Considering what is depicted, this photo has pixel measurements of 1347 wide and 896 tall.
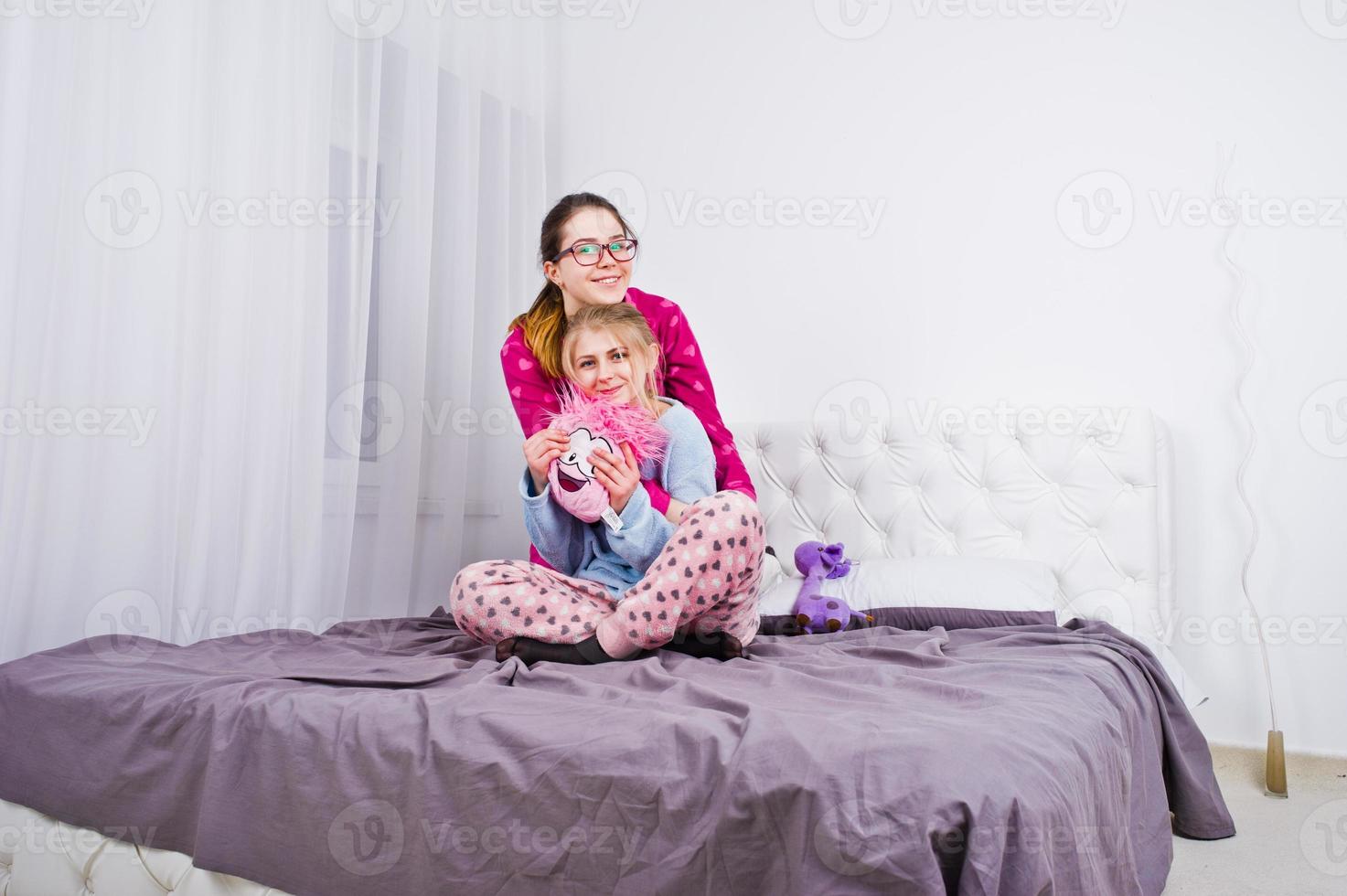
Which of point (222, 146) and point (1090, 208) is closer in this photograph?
point (222, 146)

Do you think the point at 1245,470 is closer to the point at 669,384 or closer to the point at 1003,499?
the point at 1003,499

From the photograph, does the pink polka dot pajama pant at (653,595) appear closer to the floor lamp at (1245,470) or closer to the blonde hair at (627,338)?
the blonde hair at (627,338)

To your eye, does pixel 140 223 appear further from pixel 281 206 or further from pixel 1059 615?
pixel 1059 615

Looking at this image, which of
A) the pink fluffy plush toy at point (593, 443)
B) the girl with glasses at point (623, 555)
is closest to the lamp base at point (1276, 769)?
the girl with glasses at point (623, 555)

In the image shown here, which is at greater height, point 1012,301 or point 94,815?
point 1012,301

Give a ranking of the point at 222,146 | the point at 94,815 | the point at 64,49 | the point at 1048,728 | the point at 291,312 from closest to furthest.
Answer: the point at 1048,728, the point at 94,815, the point at 64,49, the point at 222,146, the point at 291,312

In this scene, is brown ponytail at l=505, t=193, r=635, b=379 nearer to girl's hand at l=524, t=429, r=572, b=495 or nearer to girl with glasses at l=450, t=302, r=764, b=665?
girl with glasses at l=450, t=302, r=764, b=665

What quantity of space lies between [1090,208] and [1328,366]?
0.72 metres

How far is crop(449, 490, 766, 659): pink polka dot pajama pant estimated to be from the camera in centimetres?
161

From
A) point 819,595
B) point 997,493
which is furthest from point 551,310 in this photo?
point 997,493

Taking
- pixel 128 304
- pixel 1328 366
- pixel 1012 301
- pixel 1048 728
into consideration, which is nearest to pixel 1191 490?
pixel 1328 366

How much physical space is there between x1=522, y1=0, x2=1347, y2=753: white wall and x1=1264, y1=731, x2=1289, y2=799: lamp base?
0.58 feet

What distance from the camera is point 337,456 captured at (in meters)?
2.30

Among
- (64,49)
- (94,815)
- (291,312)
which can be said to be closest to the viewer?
(94,815)
